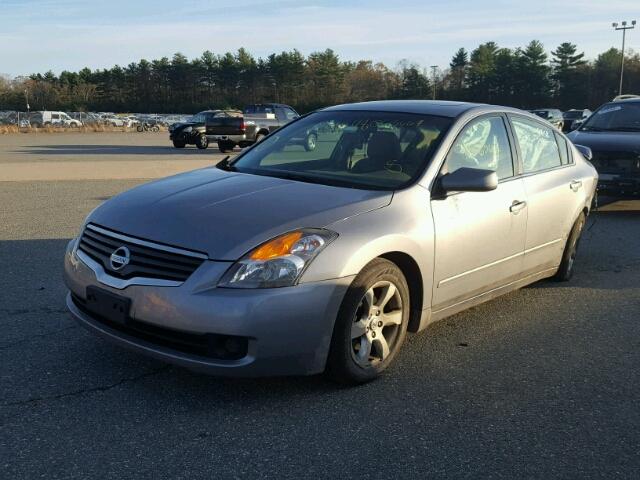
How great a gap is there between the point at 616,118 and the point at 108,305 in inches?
398

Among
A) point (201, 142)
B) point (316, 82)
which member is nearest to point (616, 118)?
point (201, 142)

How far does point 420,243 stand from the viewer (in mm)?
3955

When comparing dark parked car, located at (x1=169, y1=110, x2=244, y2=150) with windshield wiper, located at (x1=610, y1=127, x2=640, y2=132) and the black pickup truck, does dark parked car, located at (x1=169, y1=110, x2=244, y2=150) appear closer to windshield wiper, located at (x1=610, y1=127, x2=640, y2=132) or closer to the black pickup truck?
the black pickup truck

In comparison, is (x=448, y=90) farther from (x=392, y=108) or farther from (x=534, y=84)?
(x=392, y=108)

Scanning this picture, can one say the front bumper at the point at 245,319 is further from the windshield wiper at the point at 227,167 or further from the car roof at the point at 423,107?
the car roof at the point at 423,107

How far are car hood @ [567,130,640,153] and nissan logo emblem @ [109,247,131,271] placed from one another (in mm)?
8561

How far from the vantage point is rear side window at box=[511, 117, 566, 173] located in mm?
5238

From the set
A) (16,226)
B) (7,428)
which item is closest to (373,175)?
(7,428)

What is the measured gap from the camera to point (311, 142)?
16.6 ft

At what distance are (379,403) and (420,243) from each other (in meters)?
0.99

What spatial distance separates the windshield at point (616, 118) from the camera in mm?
10898

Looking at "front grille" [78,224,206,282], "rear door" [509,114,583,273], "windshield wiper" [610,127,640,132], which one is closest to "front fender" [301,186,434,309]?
"front grille" [78,224,206,282]

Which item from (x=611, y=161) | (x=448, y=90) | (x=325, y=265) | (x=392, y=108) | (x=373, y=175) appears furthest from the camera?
(x=448, y=90)

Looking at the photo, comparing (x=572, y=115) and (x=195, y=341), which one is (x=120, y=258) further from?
(x=572, y=115)
